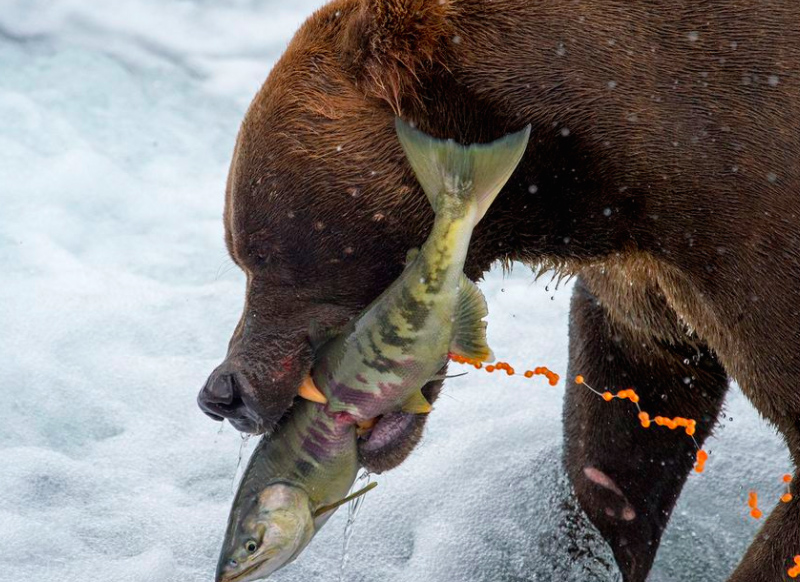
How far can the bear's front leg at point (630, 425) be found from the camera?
3387 millimetres

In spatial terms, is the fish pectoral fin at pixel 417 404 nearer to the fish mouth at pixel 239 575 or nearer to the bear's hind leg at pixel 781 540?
the fish mouth at pixel 239 575

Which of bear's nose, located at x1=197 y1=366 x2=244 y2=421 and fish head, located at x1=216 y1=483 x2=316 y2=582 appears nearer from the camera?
fish head, located at x1=216 y1=483 x2=316 y2=582

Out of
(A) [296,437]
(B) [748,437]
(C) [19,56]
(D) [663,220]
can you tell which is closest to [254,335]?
(A) [296,437]

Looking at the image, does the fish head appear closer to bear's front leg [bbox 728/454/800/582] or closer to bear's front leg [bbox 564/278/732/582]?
bear's front leg [bbox 728/454/800/582]

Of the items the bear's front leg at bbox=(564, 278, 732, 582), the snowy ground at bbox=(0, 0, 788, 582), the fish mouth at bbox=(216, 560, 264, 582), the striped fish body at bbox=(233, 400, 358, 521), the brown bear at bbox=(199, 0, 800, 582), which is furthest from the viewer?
the snowy ground at bbox=(0, 0, 788, 582)

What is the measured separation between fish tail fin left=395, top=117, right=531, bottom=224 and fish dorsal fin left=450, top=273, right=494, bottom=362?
0.16 meters

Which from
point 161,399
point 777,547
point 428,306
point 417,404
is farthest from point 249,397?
point 161,399

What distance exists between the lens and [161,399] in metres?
4.75

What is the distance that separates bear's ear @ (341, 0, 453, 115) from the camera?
2525 mm

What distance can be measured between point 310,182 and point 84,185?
4.08 meters

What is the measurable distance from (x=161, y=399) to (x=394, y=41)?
2.62 meters

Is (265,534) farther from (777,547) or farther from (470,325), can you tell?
(777,547)

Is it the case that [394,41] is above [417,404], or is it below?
above

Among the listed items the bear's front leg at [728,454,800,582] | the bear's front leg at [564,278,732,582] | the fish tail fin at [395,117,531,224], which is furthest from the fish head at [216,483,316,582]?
the bear's front leg at [564,278,732,582]
